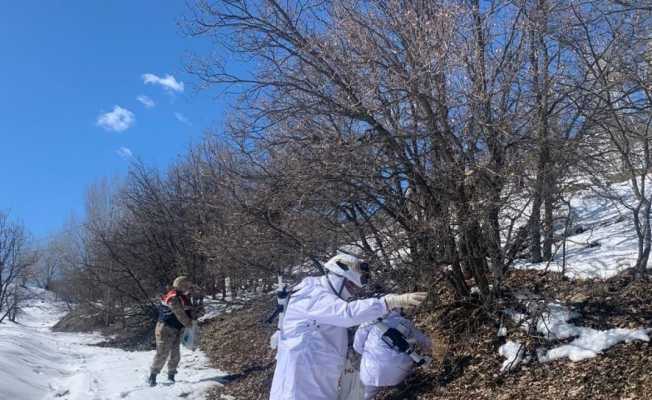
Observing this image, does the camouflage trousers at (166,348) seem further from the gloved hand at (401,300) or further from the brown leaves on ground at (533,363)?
the gloved hand at (401,300)

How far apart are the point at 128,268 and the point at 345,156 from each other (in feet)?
50.2

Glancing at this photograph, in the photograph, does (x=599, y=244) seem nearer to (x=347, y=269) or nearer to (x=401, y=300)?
(x=401, y=300)

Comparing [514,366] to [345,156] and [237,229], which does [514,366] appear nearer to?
[345,156]

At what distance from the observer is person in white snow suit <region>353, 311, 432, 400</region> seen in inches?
239

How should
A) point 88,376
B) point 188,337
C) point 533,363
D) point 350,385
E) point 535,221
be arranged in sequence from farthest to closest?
point 88,376 < point 188,337 < point 535,221 < point 533,363 < point 350,385

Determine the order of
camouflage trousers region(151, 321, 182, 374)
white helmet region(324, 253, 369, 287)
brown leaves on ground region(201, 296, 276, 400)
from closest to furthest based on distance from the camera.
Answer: white helmet region(324, 253, 369, 287)
brown leaves on ground region(201, 296, 276, 400)
camouflage trousers region(151, 321, 182, 374)

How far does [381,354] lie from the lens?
20.1 feet

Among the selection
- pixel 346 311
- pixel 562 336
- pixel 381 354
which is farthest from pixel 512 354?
pixel 346 311

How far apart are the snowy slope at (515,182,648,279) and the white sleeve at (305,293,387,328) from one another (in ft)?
10.2

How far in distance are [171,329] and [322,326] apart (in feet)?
19.6

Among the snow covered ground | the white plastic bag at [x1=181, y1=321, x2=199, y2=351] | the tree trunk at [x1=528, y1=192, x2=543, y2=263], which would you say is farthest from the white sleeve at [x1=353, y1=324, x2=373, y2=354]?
the white plastic bag at [x1=181, y1=321, x2=199, y2=351]

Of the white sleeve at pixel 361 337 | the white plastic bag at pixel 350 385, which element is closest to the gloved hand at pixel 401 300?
the white plastic bag at pixel 350 385

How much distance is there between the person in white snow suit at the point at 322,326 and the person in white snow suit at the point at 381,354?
173 centimetres

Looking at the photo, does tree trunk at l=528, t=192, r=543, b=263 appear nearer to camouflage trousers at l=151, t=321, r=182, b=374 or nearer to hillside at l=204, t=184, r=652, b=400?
hillside at l=204, t=184, r=652, b=400
